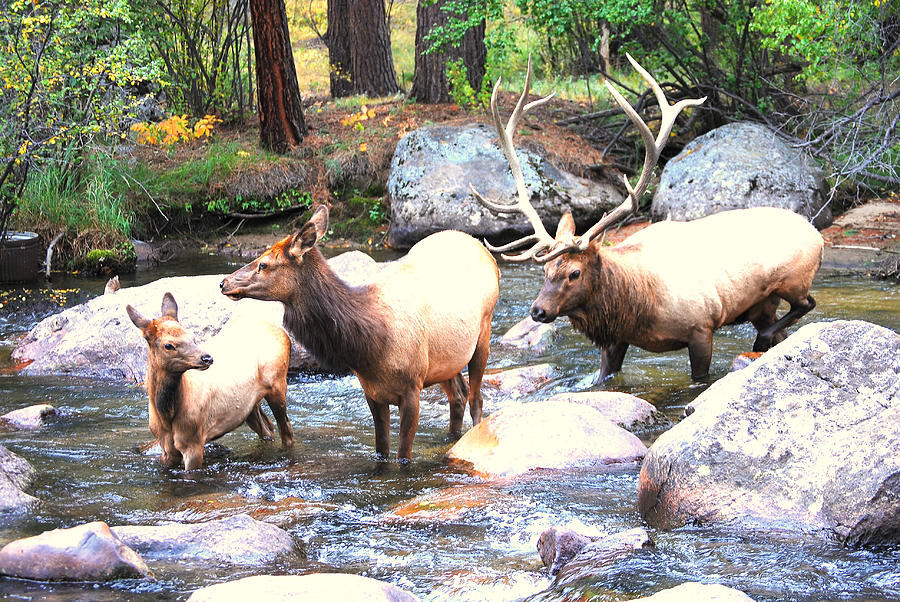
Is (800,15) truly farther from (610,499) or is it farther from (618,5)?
(610,499)

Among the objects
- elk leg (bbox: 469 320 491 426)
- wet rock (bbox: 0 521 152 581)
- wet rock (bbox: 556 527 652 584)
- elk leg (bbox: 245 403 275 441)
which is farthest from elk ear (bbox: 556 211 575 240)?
wet rock (bbox: 0 521 152 581)

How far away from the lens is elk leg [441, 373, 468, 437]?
7.95 metres

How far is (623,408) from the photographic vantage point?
24.9 feet

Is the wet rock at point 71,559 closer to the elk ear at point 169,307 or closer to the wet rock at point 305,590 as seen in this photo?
the wet rock at point 305,590

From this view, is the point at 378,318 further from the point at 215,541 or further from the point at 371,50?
the point at 371,50

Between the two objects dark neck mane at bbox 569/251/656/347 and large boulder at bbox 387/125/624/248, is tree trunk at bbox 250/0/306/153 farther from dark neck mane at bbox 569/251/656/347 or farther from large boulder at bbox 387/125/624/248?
dark neck mane at bbox 569/251/656/347

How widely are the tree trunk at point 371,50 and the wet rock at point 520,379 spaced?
12668 millimetres

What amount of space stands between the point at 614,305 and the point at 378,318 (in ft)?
9.27

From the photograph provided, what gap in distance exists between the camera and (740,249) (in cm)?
929

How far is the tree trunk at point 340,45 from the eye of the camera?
2053 cm

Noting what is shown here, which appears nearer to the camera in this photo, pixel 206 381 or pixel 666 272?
pixel 206 381

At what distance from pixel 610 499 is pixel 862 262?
8.63 m

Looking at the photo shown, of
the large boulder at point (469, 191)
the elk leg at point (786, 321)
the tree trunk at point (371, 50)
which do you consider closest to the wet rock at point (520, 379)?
the elk leg at point (786, 321)

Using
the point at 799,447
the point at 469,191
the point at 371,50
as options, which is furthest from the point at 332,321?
the point at 371,50
